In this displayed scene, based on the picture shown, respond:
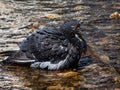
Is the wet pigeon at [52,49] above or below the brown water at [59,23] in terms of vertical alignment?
above

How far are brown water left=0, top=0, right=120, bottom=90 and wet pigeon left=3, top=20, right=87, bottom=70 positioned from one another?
0.43ft

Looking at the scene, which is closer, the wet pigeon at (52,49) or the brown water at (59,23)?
the brown water at (59,23)

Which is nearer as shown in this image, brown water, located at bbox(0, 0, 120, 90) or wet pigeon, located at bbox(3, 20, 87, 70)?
brown water, located at bbox(0, 0, 120, 90)

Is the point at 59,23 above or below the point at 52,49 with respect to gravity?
below

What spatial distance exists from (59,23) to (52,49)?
2884 mm

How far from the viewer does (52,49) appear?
7.80 m

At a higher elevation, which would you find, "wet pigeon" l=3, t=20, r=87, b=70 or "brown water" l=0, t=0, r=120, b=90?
"wet pigeon" l=3, t=20, r=87, b=70

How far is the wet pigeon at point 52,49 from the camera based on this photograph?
7.77 meters

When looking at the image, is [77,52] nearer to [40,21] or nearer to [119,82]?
[119,82]

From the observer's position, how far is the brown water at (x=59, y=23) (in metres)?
7.32

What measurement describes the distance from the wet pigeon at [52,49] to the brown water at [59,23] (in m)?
0.13

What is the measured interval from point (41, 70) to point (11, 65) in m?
0.51

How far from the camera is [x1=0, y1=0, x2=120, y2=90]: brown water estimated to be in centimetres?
732

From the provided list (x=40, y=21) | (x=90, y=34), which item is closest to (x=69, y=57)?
(x=90, y=34)
